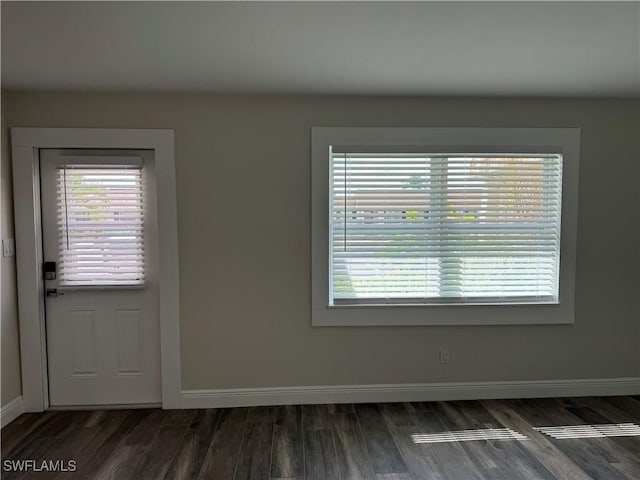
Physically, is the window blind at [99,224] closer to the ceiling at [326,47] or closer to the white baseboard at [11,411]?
the ceiling at [326,47]

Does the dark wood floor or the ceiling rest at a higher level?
the ceiling

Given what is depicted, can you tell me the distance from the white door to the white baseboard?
0.18 meters

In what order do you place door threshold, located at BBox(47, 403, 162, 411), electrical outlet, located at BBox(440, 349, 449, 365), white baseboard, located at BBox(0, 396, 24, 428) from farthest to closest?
electrical outlet, located at BBox(440, 349, 449, 365) < door threshold, located at BBox(47, 403, 162, 411) < white baseboard, located at BBox(0, 396, 24, 428)

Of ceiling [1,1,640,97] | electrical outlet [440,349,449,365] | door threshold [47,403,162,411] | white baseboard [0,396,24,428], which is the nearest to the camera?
ceiling [1,1,640,97]

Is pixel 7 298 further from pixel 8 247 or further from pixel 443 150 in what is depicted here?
pixel 443 150

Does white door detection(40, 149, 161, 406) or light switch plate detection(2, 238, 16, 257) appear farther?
white door detection(40, 149, 161, 406)

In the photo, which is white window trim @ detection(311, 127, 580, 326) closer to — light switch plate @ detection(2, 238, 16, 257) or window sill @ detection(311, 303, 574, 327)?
window sill @ detection(311, 303, 574, 327)

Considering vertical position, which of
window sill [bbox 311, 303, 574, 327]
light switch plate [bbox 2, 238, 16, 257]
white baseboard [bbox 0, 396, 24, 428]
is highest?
light switch plate [bbox 2, 238, 16, 257]

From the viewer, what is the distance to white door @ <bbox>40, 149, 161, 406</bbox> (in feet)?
9.14

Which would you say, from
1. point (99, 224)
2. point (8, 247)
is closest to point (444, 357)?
point (99, 224)

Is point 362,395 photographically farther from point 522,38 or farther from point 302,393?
point 522,38

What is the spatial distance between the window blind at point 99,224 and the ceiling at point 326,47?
23.9 inches

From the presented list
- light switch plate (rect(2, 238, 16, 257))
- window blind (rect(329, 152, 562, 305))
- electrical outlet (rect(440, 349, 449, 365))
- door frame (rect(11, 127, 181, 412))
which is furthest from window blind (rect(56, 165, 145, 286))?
electrical outlet (rect(440, 349, 449, 365))

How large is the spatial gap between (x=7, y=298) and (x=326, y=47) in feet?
8.84
